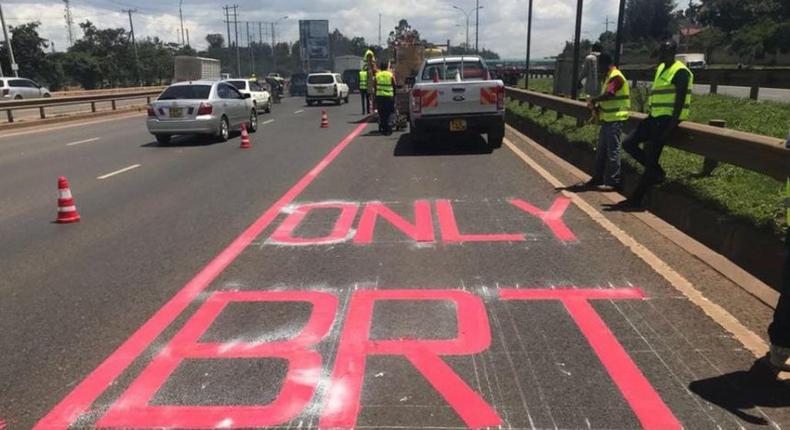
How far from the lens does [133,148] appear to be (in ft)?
51.7

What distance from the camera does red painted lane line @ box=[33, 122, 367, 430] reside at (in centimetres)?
326

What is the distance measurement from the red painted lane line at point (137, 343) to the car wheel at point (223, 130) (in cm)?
1013

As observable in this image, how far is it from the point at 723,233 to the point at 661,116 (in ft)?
6.60

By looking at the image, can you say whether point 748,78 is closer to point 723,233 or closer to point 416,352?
point 723,233

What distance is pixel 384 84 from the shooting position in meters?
16.8

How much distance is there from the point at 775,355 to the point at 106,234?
630cm

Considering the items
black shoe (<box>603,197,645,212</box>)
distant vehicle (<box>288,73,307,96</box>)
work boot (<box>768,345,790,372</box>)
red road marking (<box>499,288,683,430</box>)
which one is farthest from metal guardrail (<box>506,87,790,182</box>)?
distant vehicle (<box>288,73,307,96</box>)

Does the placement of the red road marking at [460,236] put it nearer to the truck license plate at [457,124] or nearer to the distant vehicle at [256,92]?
the truck license plate at [457,124]

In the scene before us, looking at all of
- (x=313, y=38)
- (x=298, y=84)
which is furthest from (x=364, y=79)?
(x=313, y=38)

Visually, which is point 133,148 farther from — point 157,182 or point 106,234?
point 106,234

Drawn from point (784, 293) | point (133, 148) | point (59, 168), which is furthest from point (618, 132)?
point (133, 148)

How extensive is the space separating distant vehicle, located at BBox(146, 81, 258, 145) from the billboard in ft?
263

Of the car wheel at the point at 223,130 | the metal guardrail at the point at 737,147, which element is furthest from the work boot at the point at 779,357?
the car wheel at the point at 223,130

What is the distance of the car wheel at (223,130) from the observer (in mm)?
16797
